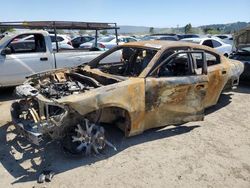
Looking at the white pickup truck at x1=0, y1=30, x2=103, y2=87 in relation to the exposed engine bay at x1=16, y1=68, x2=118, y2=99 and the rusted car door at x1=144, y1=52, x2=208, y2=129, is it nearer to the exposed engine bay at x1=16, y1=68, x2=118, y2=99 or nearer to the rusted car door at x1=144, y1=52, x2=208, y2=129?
the exposed engine bay at x1=16, y1=68, x2=118, y2=99

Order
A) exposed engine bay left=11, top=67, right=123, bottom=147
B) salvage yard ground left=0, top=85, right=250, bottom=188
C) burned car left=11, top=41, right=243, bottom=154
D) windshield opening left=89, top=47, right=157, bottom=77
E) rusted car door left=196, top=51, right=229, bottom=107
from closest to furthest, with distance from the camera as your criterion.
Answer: salvage yard ground left=0, top=85, right=250, bottom=188 < exposed engine bay left=11, top=67, right=123, bottom=147 < burned car left=11, top=41, right=243, bottom=154 < windshield opening left=89, top=47, right=157, bottom=77 < rusted car door left=196, top=51, right=229, bottom=107

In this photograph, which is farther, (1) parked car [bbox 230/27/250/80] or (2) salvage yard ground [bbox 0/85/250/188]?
(1) parked car [bbox 230/27/250/80]

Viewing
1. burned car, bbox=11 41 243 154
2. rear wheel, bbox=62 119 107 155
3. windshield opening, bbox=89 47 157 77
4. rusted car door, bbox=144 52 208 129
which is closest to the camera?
burned car, bbox=11 41 243 154

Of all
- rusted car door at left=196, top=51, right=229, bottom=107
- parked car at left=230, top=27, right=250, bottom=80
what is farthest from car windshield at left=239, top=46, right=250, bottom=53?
rusted car door at left=196, top=51, right=229, bottom=107

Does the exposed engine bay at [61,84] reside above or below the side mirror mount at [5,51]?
below

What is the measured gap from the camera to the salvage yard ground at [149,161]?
13.4 feet

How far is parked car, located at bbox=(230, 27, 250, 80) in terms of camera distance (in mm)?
9597

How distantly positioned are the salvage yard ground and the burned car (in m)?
0.28

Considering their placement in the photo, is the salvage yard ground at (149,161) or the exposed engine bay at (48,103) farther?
the exposed engine bay at (48,103)

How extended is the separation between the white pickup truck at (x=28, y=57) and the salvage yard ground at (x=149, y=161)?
2026 mm

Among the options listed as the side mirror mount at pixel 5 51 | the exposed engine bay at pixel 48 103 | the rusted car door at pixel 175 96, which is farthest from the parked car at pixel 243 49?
the side mirror mount at pixel 5 51

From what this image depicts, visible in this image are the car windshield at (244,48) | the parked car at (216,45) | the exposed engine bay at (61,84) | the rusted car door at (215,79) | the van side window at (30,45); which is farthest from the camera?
the parked car at (216,45)

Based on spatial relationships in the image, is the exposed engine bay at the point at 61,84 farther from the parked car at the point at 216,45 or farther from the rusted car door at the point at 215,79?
the parked car at the point at 216,45

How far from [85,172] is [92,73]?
2080 mm
